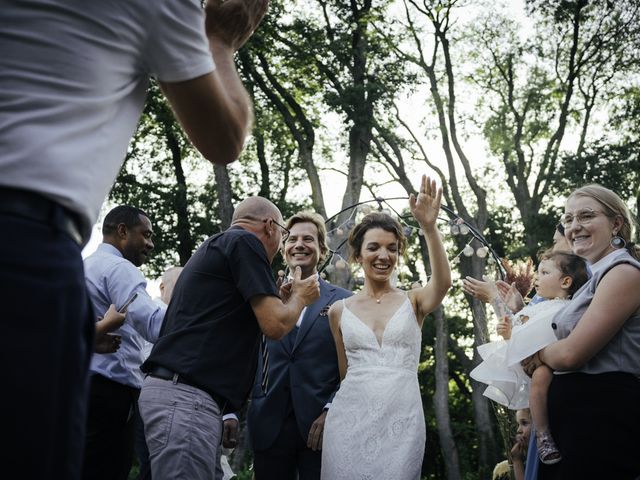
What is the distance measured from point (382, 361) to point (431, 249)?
31.9 inches

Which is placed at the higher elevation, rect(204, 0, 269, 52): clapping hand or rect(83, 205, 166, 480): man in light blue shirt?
rect(204, 0, 269, 52): clapping hand

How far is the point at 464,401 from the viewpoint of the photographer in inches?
1110

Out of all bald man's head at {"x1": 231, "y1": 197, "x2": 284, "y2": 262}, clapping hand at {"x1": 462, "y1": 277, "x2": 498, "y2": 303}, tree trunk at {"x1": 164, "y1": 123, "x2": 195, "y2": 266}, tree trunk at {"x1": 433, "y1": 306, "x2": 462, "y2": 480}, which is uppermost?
tree trunk at {"x1": 164, "y1": 123, "x2": 195, "y2": 266}

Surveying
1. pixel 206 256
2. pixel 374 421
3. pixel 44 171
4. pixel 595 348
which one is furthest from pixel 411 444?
pixel 44 171

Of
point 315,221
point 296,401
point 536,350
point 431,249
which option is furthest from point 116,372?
point 536,350

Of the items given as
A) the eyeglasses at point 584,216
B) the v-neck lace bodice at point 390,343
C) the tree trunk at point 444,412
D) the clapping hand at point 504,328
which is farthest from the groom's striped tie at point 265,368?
the tree trunk at point 444,412

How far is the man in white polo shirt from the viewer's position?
1.03 metres

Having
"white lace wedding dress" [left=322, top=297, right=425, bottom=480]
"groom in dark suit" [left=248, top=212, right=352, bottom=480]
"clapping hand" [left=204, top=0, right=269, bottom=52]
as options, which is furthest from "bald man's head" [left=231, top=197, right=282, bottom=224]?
"clapping hand" [left=204, top=0, right=269, bottom=52]

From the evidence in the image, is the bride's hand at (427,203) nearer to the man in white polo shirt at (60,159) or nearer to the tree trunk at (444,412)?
the man in white polo shirt at (60,159)

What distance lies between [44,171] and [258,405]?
12.6ft

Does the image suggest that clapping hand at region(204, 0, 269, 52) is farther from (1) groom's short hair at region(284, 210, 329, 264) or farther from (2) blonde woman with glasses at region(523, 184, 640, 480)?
(1) groom's short hair at region(284, 210, 329, 264)

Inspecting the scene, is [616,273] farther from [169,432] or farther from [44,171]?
[44,171]

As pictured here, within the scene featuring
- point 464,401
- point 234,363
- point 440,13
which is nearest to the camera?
point 234,363

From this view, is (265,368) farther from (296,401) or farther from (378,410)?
(378,410)
